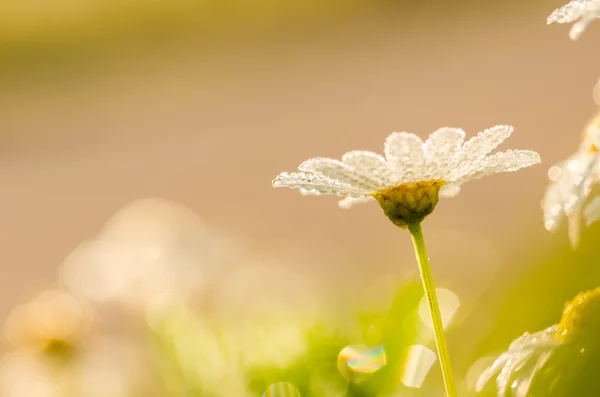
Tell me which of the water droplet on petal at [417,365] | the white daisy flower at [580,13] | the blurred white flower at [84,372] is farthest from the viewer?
the blurred white flower at [84,372]

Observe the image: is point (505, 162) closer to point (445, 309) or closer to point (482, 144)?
point (482, 144)

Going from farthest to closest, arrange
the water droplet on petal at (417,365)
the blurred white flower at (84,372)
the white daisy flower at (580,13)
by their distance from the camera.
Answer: the blurred white flower at (84,372), the water droplet on petal at (417,365), the white daisy flower at (580,13)

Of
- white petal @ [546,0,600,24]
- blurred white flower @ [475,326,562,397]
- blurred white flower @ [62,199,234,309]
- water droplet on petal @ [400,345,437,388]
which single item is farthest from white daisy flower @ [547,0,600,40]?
blurred white flower @ [62,199,234,309]

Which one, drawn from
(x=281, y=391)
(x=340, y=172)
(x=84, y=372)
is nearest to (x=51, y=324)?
(x=84, y=372)

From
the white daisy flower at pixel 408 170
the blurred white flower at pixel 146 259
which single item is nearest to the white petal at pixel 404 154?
the white daisy flower at pixel 408 170

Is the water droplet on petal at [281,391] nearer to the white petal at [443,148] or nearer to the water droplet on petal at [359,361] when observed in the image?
the water droplet on petal at [359,361]

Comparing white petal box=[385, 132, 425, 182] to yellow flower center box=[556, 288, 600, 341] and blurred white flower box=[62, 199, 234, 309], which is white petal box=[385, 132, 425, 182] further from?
blurred white flower box=[62, 199, 234, 309]
